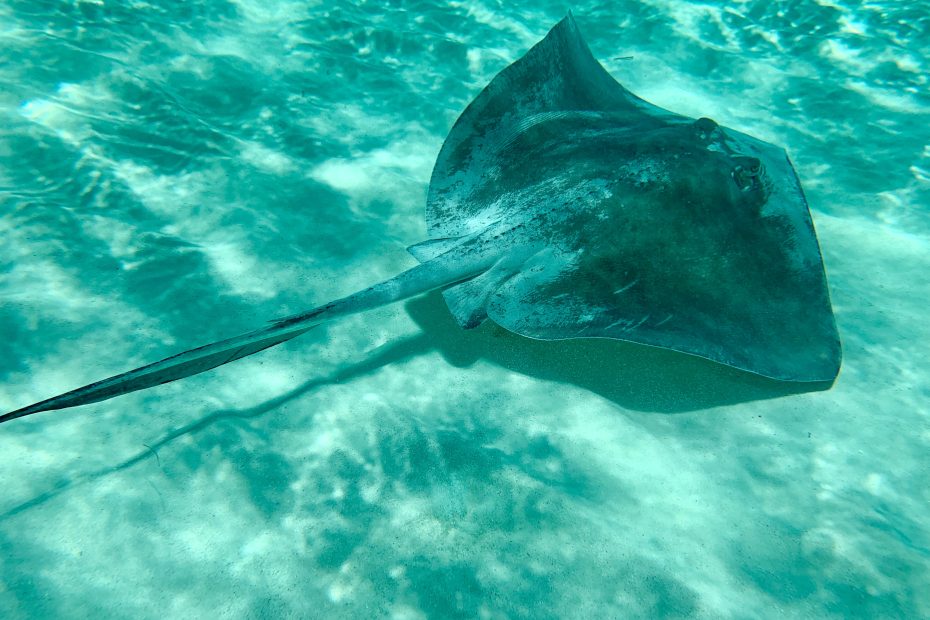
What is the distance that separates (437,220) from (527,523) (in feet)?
7.46

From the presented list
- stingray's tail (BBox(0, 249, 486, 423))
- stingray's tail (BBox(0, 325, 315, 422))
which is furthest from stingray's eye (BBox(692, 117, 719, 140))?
stingray's tail (BBox(0, 325, 315, 422))

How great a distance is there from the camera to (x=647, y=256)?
3117 millimetres

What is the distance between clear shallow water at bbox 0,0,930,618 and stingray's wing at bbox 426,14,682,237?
2.29 ft

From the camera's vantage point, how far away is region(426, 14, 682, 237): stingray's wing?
148 inches

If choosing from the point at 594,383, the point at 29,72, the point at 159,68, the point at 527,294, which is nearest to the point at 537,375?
the point at 594,383

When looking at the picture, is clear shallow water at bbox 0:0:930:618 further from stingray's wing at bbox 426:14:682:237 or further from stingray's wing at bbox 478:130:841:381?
stingray's wing at bbox 426:14:682:237

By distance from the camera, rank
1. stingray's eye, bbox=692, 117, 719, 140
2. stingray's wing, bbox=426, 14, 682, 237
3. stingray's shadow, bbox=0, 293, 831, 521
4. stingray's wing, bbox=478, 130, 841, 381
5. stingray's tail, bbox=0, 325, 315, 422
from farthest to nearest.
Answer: stingray's wing, bbox=426, 14, 682, 237 < stingray's eye, bbox=692, 117, 719, 140 < stingray's shadow, bbox=0, 293, 831, 521 < stingray's wing, bbox=478, 130, 841, 381 < stingray's tail, bbox=0, 325, 315, 422

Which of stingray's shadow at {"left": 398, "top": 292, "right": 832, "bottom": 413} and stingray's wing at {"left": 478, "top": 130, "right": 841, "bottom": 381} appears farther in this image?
stingray's shadow at {"left": 398, "top": 292, "right": 832, "bottom": 413}

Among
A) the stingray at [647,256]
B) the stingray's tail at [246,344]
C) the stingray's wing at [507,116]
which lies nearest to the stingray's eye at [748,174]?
the stingray at [647,256]

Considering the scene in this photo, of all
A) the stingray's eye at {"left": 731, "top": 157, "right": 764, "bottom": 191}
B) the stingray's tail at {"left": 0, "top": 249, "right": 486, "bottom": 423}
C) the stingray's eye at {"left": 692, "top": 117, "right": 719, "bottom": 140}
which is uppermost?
the stingray's eye at {"left": 692, "top": 117, "right": 719, "bottom": 140}

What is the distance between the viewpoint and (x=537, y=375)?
11.1 feet

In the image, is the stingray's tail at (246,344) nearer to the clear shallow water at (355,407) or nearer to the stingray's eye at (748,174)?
the clear shallow water at (355,407)

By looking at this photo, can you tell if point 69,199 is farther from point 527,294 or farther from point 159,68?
point 527,294

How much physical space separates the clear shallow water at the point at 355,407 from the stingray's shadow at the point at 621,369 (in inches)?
0.8
